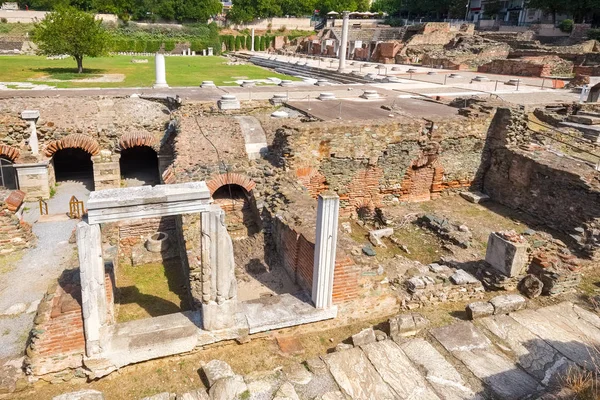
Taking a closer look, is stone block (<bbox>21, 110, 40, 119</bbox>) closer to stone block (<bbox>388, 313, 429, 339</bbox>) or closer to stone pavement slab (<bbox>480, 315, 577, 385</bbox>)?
stone block (<bbox>388, 313, 429, 339</bbox>)

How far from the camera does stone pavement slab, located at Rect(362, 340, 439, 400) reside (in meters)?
5.28

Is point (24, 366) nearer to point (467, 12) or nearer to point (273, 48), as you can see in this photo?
point (273, 48)

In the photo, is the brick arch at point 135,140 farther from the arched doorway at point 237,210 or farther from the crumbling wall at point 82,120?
the arched doorway at point 237,210

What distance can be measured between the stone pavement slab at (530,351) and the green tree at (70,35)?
1160 inches

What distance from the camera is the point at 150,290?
856cm

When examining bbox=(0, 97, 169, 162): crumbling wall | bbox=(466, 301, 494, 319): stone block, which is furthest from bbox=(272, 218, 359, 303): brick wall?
bbox=(0, 97, 169, 162): crumbling wall

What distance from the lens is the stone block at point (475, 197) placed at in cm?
1409

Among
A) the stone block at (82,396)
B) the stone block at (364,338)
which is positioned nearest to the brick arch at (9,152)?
the stone block at (82,396)

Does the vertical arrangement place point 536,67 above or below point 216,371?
above

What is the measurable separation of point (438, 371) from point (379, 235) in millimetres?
6234

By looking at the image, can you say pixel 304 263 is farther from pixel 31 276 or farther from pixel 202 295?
pixel 31 276

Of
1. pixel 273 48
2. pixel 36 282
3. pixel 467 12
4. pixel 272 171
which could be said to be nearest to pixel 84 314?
pixel 36 282

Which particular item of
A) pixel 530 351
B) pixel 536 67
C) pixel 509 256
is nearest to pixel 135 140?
pixel 509 256

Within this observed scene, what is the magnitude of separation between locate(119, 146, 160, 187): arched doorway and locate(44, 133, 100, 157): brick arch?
5.24 feet
